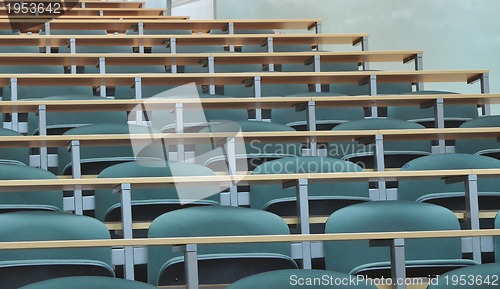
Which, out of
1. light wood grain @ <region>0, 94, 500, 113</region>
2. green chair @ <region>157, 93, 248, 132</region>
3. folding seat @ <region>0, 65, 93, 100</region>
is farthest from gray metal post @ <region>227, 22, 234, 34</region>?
light wood grain @ <region>0, 94, 500, 113</region>

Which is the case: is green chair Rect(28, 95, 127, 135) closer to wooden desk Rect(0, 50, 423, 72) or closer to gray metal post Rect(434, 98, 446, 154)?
wooden desk Rect(0, 50, 423, 72)

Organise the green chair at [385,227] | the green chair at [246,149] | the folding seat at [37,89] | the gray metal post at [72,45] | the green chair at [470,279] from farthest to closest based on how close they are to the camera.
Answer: the gray metal post at [72,45], the folding seat at [37,89], the green chair at [246,149], the green chair at [385,227], the green chair at [470,279]

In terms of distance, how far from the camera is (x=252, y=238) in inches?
66.5

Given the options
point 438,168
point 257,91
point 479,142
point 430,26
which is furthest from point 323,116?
point 430,26

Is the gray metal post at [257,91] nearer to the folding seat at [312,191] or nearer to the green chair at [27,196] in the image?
the folding seat at [312,191]

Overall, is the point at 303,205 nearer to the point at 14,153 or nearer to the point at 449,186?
the point at 449,186

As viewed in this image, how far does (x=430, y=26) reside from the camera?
479 cm

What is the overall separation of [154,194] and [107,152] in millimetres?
396

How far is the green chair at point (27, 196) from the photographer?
221 centimetres

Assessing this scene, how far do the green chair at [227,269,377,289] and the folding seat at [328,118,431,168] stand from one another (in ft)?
3.63

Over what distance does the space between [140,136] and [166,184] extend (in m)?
0.47

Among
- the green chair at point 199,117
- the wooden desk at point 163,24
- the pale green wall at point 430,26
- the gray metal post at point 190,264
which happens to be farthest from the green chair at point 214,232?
the pale green wall at point 430,26

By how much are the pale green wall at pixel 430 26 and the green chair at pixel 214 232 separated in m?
2.70

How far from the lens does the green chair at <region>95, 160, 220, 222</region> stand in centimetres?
227
